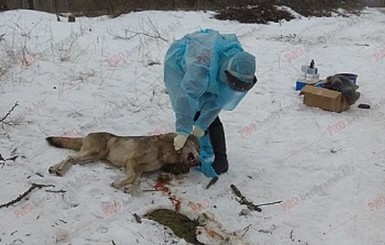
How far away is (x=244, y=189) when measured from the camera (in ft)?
13.6

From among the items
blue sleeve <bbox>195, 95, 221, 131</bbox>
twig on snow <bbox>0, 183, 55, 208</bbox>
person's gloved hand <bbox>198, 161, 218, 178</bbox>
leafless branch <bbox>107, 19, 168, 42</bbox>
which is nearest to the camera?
twig on snow <bbox>0, 183, 55, 208</bbox>

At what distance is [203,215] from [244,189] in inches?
26.0

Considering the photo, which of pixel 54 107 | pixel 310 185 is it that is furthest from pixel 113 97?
pixel 310 185

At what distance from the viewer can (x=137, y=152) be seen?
4.04m

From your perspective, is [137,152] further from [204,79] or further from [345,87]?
[345,87]

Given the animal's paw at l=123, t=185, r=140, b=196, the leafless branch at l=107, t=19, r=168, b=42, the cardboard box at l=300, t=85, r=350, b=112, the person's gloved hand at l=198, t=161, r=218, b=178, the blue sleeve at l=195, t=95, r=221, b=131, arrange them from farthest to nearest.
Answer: the leafless branch at l=107, t=19, r=168, b=42 < the cardboard box at l=300, t=85, r=350, b=112 < the person's gloved hand at l=198, t=161, r=218, b=178 < the blue sleeve at l=195, t=95, r=221, b=131 < the animal's paw at l=123, t=185, r=140, b=196

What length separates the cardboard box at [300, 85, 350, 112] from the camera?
6039mm

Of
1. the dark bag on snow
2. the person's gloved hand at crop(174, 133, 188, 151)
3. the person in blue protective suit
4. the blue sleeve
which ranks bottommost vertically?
the dark bag on snow

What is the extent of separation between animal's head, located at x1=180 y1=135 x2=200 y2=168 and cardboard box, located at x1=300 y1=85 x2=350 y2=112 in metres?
2.58

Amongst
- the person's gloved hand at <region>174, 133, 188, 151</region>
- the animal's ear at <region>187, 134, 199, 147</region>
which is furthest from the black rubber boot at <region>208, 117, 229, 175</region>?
the person's gloved hand at <region>174, 133, 188, 151</region>

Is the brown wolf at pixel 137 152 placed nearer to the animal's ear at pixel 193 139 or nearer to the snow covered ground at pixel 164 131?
the animal's ear at pixel 193 139

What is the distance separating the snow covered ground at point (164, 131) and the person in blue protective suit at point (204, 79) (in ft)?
1.66

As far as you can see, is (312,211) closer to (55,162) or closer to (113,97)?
(55,162)

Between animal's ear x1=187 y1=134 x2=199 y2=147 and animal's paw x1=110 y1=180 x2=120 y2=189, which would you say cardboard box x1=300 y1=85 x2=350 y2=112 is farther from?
animal's paw x1=110 y1=180 x2=120 y2=189
